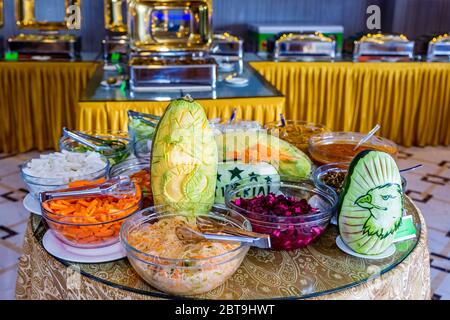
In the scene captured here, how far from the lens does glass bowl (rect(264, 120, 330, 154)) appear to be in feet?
4.52

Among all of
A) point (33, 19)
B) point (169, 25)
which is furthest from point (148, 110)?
point (33, 19)

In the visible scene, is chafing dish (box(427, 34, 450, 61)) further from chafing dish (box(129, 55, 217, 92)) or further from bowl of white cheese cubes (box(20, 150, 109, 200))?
bowl of white cheese cubes (box(20, 150, 109, 200))

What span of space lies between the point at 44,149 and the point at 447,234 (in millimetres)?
2631

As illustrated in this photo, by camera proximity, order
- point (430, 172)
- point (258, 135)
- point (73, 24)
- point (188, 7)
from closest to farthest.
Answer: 1. point (258, 135)
2. point (188, 7)
3. point (430, 172)
4. point (73, 24)

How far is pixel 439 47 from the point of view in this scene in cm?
362

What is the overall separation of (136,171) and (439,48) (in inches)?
123

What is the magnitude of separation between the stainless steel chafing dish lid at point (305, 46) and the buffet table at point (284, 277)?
2.75m

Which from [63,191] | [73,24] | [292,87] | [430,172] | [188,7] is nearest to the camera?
[63,191]

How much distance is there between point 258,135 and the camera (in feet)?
3.87

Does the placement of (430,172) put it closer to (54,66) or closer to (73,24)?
(54,66)

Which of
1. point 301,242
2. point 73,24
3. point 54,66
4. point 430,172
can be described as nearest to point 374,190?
point 301,242

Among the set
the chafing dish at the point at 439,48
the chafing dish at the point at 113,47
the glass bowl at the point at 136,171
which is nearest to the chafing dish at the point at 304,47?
the chafing dish at the point at 439,48

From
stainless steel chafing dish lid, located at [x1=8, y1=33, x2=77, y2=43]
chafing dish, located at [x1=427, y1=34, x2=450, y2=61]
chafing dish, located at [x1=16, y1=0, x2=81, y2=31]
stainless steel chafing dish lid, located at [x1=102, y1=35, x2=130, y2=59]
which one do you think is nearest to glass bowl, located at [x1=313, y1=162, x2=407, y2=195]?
stainless steel chafing dish lid, located at [x1=102, y1=35, x2=130, y2=59]

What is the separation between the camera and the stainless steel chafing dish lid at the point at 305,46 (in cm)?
355
